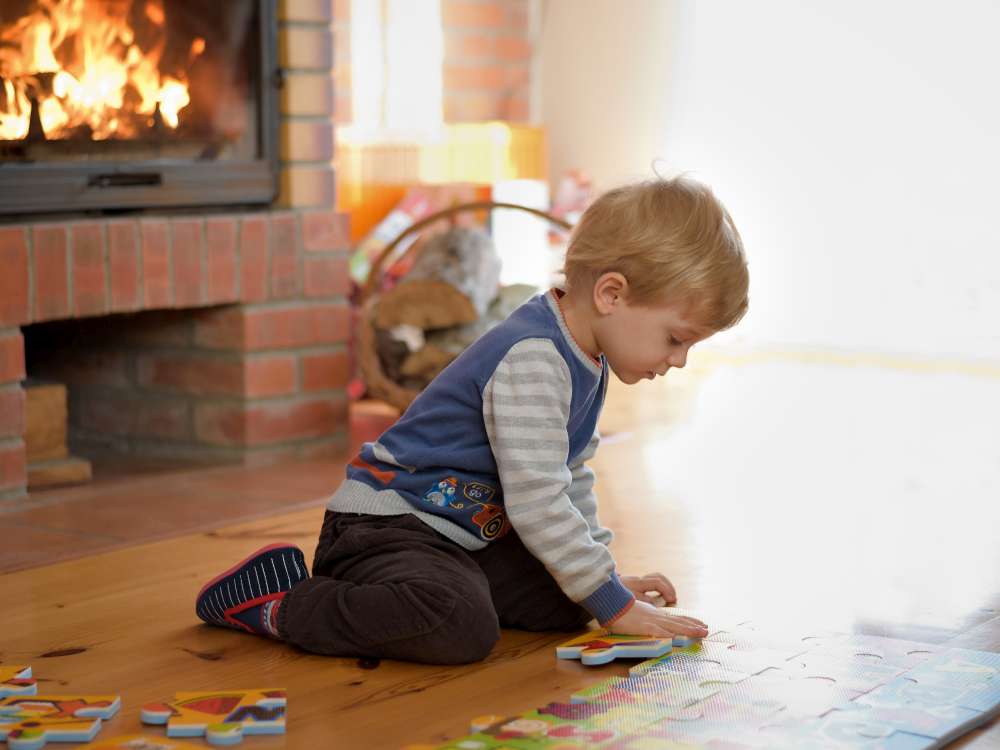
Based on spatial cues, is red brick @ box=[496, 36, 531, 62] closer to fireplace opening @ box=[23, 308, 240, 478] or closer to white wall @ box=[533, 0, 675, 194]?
white wall @ box=[533, 0, 675, 194]

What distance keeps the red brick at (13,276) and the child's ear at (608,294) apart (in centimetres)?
110

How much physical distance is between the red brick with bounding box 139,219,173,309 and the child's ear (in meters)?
1.13

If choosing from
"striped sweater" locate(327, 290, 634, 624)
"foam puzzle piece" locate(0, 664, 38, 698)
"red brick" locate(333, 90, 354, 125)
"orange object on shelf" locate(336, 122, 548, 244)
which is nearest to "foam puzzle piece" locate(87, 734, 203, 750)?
"foam puzzle piece" locate(0, 664, 38, 698)

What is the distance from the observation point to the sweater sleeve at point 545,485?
1.53 meters

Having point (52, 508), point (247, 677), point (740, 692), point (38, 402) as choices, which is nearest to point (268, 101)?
point (38, 402)

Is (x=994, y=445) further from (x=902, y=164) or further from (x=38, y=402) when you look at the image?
(x=38, y=402)

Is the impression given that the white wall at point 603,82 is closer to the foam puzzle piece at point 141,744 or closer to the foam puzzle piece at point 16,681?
the foam puzzle piece at point 16,681

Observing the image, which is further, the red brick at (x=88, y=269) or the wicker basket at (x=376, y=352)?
the wicker basket at (x=376, y=352)

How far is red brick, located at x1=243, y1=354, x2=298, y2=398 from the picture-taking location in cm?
263

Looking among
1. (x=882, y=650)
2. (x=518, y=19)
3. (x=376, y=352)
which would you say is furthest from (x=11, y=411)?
(x=518, y=19)

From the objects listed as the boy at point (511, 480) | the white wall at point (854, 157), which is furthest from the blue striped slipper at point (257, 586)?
the white wall at point (854, 157)

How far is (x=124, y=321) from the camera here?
2.76 m

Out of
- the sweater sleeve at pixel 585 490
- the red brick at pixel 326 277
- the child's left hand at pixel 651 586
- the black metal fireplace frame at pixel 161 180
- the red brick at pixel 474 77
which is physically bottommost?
the child's left hand at pixel 651 586

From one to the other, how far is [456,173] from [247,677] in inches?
115
